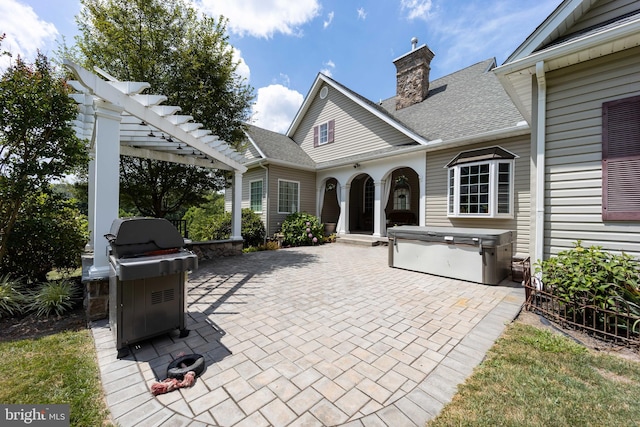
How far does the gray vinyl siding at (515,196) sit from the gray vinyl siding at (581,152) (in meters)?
3.14

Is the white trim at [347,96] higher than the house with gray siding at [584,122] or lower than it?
higher

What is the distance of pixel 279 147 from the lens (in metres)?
12.3

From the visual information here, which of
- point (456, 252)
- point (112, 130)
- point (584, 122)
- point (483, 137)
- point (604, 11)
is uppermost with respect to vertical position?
point (604, 11)

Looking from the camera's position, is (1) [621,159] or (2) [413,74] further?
(2) [413,74]

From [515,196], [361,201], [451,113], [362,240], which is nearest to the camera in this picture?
[515,196]

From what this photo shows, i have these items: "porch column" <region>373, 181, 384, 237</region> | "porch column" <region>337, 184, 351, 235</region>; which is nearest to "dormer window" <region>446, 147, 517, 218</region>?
"porch column" <region>373, 181, 384, 237</region>

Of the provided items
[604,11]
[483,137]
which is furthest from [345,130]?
[604,11]

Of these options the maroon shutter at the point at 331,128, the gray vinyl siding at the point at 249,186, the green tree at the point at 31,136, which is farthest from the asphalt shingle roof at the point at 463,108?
the green tree at the point at 31,136

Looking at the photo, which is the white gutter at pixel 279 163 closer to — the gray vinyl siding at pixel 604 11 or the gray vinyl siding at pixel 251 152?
the gray vinyl siding at pixel 251 152

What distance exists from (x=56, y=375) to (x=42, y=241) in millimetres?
3299

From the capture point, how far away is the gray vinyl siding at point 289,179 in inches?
436

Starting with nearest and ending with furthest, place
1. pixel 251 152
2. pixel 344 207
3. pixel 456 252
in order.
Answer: pixel 456 252 → pixel 344 207 → pixel 251 152

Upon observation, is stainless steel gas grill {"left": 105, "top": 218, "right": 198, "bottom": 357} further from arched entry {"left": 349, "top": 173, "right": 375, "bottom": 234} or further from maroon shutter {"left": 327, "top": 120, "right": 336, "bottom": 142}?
arched entry {"left": 349, "top": 173, "right": 375, "bottom": 234}

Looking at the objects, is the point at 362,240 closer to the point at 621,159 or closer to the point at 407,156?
the point at 407,156
